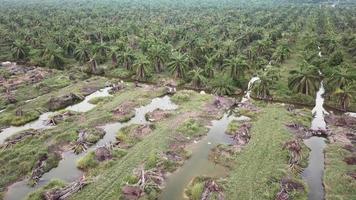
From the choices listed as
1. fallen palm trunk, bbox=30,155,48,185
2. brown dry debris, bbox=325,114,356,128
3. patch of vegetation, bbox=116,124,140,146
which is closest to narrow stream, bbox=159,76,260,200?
patch of vegetation, bbox=116,124,140,146

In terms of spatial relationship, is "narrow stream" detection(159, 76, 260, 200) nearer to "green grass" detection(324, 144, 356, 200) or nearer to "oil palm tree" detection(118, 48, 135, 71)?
"green grass" detection(324, 144, 356, 200)

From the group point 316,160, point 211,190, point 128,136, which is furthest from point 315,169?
point 128,136

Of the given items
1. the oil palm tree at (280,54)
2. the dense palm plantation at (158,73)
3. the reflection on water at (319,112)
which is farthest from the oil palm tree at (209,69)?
the reflection on water at (319,112)

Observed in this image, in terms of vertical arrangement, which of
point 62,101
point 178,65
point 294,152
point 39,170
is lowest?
point 294,152

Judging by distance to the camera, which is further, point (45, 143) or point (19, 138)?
point (19, 138)

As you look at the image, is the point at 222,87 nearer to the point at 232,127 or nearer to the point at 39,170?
the point at 232,127

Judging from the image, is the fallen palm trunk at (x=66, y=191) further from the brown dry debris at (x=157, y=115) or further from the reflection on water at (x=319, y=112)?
the reflection on water at (x=319, y=112)
